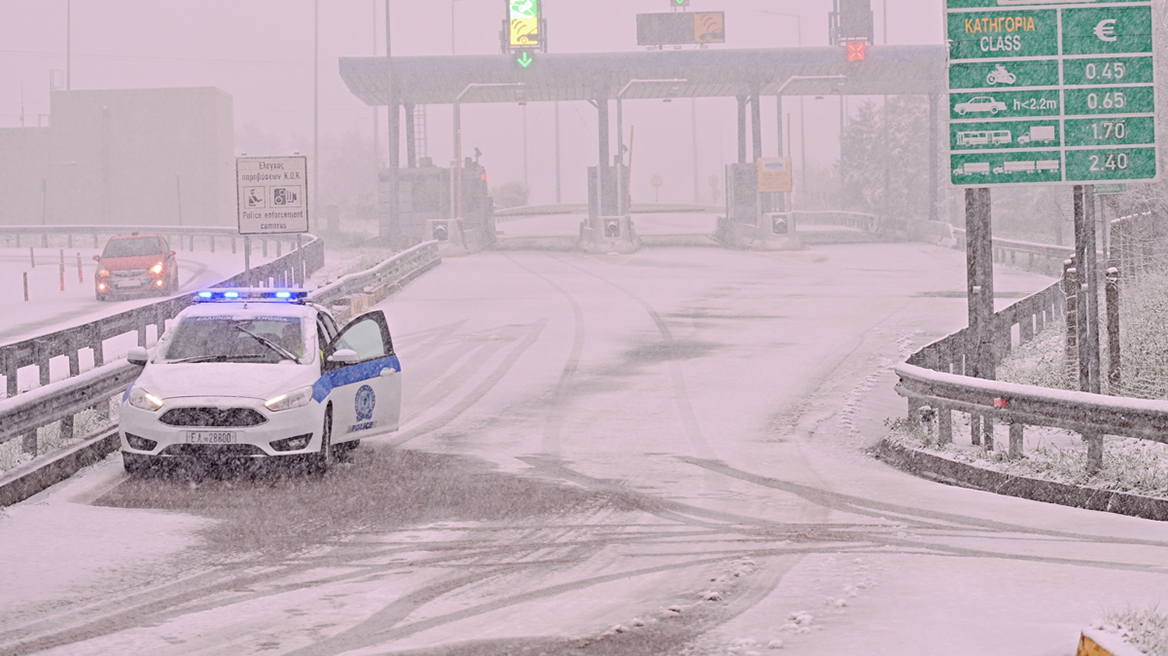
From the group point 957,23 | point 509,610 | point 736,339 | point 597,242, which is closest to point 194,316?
point 509,610

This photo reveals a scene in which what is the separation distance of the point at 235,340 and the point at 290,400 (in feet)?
4.72

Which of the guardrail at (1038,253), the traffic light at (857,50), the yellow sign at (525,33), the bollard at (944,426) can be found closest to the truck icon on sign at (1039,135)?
the bollard at (944,426)

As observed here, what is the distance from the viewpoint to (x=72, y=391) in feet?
42.2

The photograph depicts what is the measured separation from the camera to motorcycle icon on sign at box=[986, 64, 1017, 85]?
13.9m

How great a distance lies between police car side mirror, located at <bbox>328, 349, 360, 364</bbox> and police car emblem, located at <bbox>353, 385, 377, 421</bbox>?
50cm

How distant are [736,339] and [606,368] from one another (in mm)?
4089

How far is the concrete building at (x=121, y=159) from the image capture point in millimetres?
89875

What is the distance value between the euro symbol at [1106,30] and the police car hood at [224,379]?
Result: 819 centimetres

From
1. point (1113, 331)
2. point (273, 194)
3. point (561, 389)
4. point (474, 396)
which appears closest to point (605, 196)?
point (273, 194)

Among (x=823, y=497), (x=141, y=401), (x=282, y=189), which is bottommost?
(x=823, y=497)

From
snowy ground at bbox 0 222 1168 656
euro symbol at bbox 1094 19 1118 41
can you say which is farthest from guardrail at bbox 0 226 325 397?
euro symbol at bbox 1094 19 1118 41

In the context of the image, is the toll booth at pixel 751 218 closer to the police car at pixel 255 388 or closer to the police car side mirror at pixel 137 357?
→ the police car at pixel 255 388

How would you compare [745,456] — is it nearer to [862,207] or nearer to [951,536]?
[951,536]

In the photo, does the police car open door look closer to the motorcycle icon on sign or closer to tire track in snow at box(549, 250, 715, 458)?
tire track in snow at box(549, 250, 715, 458)
